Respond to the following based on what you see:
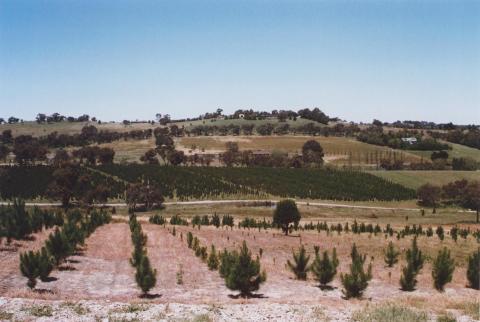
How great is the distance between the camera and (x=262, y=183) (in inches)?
3474

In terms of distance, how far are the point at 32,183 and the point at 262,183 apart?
1657 inches

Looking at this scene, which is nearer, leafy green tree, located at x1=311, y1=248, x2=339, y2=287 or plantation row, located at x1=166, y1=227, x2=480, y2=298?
plantation row, located at x1=166, y1=227, x2=480, y2=298

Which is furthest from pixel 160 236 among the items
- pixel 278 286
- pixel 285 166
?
pixel 285 166

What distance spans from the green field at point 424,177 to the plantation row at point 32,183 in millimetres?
58495

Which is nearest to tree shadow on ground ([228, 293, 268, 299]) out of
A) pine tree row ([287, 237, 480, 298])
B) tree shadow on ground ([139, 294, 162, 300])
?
tree shadow on ground ([139, 294, 162, 300])

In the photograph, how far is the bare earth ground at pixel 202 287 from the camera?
16.8m

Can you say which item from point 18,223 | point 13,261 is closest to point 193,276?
point 13,261

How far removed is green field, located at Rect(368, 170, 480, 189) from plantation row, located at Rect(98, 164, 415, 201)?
193 inches

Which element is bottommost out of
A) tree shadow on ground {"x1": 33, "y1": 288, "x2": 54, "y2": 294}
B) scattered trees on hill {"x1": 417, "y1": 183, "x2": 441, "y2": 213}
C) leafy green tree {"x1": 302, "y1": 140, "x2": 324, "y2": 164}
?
scattered trees on hill {"x1": 417, "y1": 183, "x2": 441, "y2": 213}

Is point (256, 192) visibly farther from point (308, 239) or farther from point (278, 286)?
point (278, 286)

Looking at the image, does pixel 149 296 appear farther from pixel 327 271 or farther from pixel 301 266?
pixel 327 271

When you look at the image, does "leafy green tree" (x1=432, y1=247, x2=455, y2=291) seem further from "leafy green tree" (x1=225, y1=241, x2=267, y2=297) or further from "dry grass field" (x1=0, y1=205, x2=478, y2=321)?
"leafy green tree" (x1=225, y1=241, x2=267, y2=297)

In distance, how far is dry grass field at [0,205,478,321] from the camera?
690 inches

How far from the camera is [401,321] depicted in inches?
595
